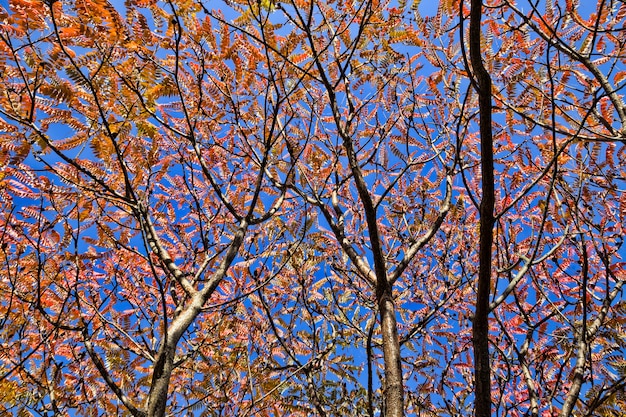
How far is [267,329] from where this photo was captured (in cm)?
477

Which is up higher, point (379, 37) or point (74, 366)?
point (379, 37)

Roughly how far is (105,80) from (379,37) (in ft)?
7.04

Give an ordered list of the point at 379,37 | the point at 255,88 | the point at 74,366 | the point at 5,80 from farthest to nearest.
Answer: the point at 74,366, the point at 255,88, the point at 379,37, the point at 5,80

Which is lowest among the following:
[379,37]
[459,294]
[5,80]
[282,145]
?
[5,80]

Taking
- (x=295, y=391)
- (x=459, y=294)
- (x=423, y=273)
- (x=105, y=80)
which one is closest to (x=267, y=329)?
(x=295, y=391)

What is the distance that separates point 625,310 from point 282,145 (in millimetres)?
3372

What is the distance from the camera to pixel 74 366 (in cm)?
441

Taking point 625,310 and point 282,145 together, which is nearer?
point 625,310

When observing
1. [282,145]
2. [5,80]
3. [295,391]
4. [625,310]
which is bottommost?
[295,391]

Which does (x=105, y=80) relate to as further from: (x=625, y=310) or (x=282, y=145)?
A: (x=625, y=310)

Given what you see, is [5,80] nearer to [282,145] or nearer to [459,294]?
[282,145]

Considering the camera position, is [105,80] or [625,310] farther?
[625,310]

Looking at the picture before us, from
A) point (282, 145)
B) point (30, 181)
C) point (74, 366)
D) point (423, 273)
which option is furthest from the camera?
point (423, 273)

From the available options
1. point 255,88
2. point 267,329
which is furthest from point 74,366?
point 255,88
